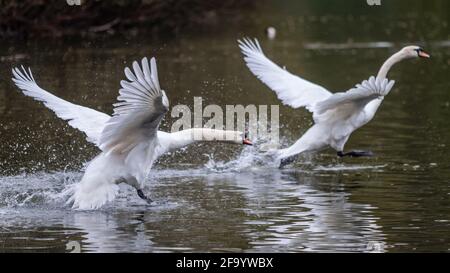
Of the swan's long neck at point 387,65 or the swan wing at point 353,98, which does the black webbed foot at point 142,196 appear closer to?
the swan wing at point 353,98

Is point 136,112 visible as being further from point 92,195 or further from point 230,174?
point 230,174

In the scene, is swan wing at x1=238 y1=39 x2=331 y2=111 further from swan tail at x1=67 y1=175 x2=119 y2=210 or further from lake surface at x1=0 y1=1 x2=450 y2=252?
swan tail at x1=67 y1=175 x2=119 y2=210

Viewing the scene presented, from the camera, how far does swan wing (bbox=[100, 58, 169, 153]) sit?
34.8ft

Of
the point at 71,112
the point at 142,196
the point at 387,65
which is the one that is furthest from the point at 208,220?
the point at 387,65

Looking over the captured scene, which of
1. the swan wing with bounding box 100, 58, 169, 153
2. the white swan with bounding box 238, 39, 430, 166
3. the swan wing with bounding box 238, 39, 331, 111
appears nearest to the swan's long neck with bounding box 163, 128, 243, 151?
the swan wing with bounding box 100, 58, 169, 153

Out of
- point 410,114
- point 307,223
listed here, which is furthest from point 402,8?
point 307,223

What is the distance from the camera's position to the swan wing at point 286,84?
15.5 meters

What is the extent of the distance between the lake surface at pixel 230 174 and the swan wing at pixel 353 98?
78 cm

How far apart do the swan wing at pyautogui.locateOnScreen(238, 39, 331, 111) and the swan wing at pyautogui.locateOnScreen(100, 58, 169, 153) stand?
393 centimetres

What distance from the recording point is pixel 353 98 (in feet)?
46.7

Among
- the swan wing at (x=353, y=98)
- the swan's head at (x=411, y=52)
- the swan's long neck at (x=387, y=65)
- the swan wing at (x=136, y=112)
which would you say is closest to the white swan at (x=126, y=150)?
the swan wing at (x=136, y=112)

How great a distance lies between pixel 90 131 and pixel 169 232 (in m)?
2.41

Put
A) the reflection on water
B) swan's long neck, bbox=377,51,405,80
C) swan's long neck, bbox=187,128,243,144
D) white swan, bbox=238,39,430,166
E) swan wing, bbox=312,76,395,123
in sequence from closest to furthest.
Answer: the reflection on water < swan's long neck, bbox=187,128,243,144 < swan wing, bbox=312,76,395,123 < white swan, bbox=238,39,430,166 < swan's long neck, bbox=377,51,405,80
